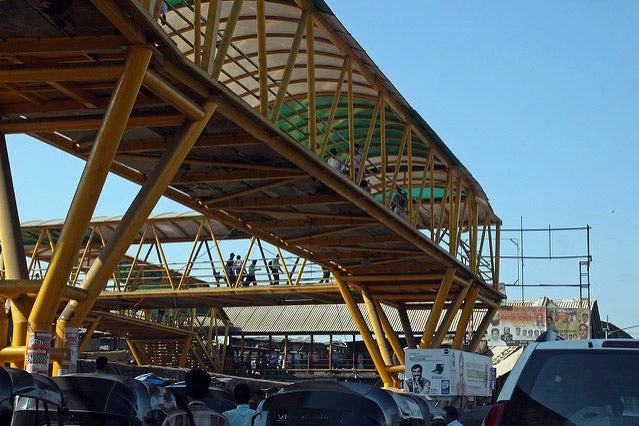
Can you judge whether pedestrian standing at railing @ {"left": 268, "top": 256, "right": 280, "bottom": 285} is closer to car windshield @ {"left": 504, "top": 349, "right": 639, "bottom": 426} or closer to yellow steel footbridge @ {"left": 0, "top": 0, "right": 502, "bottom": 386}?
yellow steel footbridge @ {"left": 0, "top": 0, "right": 502, "bottom": 386}

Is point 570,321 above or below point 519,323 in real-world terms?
above

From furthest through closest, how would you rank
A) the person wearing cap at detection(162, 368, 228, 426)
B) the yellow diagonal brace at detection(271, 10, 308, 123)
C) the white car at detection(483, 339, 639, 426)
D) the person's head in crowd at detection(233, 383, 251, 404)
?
1. the yellow diagonal brace at detection(271, 10, 308, 123)
2. the person's head in crowd at detection(233, 383, 251, 404)
3. the person wearing cap at detection(162, 368, 228, 426)
4. the white car at detection(483, 339, 639, 426)

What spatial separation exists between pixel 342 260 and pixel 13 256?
17.9 metres

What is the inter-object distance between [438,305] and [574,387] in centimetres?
2485

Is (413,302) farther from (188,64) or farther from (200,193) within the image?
(188,64)

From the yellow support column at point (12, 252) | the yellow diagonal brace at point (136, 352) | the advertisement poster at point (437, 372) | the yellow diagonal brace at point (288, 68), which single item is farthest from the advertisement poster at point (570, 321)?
the yellow support column at point (12, 252)

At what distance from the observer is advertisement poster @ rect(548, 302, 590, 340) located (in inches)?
2046

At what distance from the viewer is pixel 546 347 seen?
5996 millimetres

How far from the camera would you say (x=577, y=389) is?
5.88 metres

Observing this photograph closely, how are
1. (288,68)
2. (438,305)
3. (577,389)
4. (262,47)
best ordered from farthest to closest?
1. (438,305)
2. (288,68)
3. (262,47)
4. (577,389)

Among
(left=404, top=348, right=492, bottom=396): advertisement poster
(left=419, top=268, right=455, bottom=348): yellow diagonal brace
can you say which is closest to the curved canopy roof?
(left=419, top=268, right=455, bottom=348): yellow diagonal brace

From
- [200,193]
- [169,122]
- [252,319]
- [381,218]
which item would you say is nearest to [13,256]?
[169,122]

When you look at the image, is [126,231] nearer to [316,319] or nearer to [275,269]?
[275,269]

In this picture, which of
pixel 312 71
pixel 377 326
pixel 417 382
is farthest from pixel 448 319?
pixel 312 71
